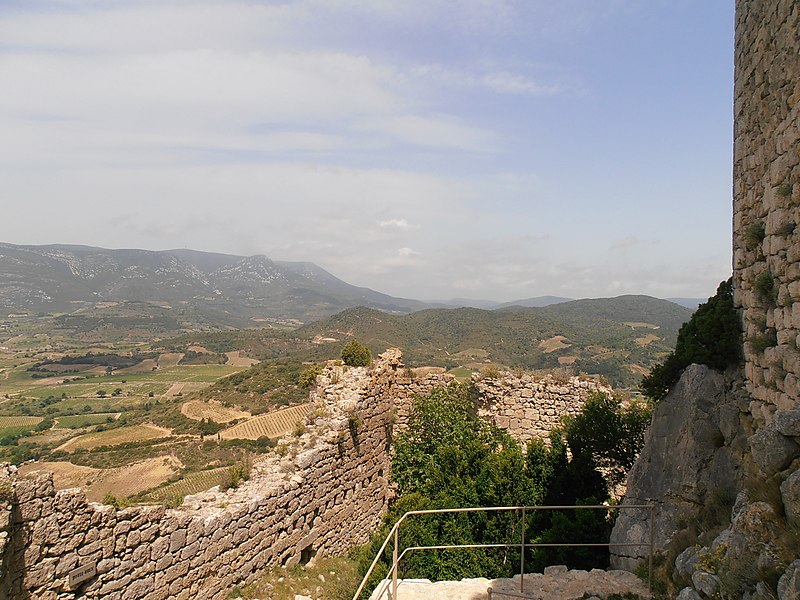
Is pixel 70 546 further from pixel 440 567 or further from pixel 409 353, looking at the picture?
pixel 409 353

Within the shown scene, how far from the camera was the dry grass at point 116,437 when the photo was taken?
4325 centimetres

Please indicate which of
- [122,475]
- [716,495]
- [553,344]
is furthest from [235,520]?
[553,344]

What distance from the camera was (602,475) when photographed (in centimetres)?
1052

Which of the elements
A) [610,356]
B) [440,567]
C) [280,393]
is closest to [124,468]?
[280,393]

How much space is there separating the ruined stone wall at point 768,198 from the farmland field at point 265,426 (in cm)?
3189

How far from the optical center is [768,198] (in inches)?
244

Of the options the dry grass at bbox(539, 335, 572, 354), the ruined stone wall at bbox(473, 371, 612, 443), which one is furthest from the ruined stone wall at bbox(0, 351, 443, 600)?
the dry grass at bbox(539, 335, 572, 354)

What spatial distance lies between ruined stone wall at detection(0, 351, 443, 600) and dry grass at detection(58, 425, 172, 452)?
128ft

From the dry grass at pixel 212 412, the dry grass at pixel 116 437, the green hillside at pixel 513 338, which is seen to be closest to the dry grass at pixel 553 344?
the green hillside at pixel 513 338

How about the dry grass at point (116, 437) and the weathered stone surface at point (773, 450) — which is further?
the dry grass at point (116, 437)

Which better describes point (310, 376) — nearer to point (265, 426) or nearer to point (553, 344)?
point (265, 426)

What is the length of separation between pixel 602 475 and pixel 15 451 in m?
50.9

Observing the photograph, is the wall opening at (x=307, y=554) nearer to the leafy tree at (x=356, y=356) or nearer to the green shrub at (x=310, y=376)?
the green shrub at (x=310, y=376)

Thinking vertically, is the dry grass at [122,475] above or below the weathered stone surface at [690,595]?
below
